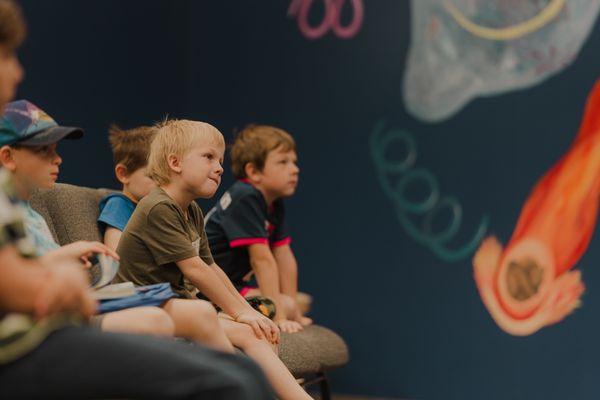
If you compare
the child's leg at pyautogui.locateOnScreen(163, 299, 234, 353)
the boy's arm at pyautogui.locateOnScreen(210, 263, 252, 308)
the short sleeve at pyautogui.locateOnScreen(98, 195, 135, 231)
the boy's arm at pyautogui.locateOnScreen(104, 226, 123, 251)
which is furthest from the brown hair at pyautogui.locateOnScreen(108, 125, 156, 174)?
the child's leg at pyautogui.locateOnScreen(163, 299, 234, 353)

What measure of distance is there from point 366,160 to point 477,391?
1.10m

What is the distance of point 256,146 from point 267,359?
1.21 m

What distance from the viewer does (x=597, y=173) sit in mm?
3645

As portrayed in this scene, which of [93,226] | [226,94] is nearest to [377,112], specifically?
[226,94]

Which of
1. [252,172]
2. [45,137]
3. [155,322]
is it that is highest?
[45,137]

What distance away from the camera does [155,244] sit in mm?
2555

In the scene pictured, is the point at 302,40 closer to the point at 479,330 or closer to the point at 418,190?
A: the point at 418,190

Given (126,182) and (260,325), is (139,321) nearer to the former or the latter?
(260,325)

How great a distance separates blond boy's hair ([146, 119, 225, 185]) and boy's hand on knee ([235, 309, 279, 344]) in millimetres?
461

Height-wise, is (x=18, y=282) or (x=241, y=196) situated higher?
(x=18, y=282)

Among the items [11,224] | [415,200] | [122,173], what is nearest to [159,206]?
[122,173]

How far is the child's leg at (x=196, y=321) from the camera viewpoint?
7.15ft

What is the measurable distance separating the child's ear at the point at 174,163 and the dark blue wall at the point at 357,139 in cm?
143

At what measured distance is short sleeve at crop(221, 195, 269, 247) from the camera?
332 cm
